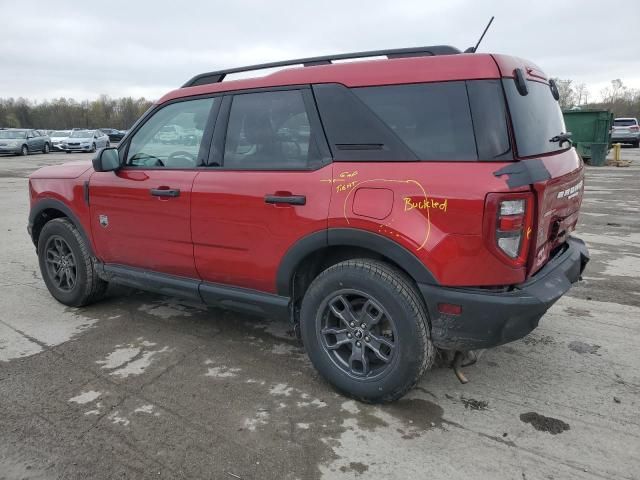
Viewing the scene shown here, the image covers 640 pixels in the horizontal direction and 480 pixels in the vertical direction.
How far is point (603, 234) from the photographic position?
729 centimetres

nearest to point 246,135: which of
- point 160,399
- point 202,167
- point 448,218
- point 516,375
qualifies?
point 202,167

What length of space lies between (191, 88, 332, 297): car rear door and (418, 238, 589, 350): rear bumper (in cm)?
82

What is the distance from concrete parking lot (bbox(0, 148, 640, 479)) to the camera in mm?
2408

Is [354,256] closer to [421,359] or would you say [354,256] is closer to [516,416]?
[421,359]

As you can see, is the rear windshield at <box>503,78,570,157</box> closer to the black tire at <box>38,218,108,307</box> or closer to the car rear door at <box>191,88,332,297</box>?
the car rear door at <box>191,88,332,297</box>

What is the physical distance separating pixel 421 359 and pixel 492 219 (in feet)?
2.77

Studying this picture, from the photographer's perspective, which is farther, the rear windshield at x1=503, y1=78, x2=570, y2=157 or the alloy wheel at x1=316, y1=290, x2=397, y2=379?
the alloy wheel at x1=316, y1=290, x2=397, y2=379

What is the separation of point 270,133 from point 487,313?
1.72 m

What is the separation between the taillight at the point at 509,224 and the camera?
236 centimetres

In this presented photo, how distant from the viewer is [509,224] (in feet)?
7.82

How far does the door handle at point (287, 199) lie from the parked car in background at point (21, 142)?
30.6m

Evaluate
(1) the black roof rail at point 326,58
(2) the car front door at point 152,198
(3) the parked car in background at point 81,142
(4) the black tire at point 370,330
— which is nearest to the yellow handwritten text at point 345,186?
(4) the black tire at point 370,330

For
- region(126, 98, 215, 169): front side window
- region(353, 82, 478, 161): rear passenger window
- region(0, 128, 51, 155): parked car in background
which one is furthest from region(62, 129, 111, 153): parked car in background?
region(353, 82, 478, 161): rear passenger window

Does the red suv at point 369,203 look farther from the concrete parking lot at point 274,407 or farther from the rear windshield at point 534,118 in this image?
the concrete parking lot at point 274,407
